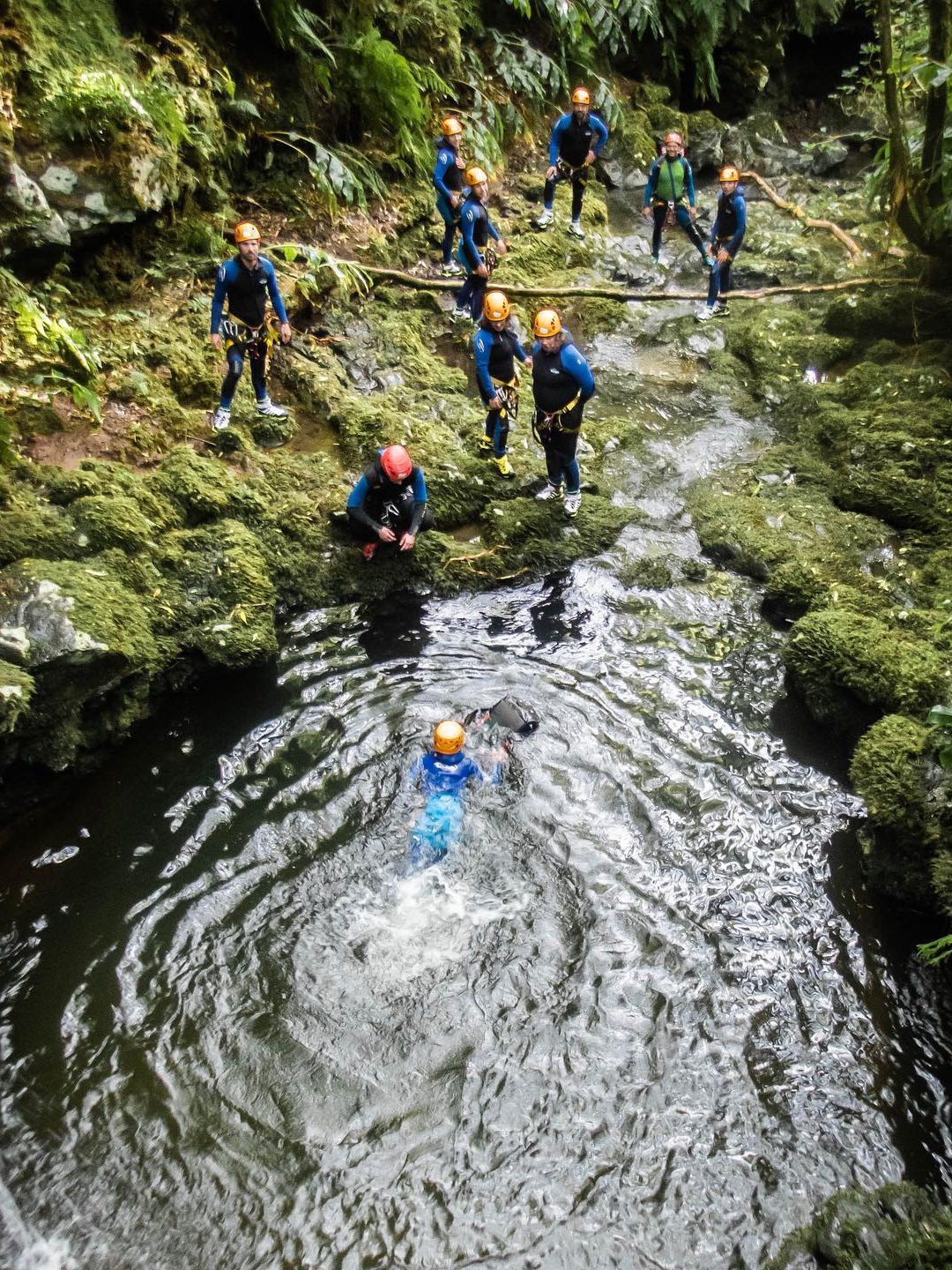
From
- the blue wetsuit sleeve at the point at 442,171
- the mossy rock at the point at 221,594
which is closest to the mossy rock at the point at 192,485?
the mossy rock at the point at 221,594

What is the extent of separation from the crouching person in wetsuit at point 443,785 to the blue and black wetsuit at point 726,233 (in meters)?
9.91

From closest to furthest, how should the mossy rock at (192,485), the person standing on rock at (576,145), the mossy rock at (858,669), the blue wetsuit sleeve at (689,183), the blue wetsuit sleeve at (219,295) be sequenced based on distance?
the mossy rock at (858,669) → the mossy rock at (192,485) → the blue wetsuit sleeve at (219,295) → the person standing on rock at (576,145) → the blue wetsuit sleeve at (689,183)

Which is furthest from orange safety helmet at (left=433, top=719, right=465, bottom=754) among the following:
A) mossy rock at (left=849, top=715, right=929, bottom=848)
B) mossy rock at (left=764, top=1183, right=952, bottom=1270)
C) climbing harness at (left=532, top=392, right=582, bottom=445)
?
climbing harness at (left=532, top=392, right=582, bottom=445)

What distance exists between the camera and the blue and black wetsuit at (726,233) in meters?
12.6

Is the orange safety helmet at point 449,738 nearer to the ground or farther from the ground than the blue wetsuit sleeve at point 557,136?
nearer to the ground

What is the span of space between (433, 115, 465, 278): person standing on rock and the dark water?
7.30m

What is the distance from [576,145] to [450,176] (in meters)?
2.83

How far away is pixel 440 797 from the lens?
6.32 meters

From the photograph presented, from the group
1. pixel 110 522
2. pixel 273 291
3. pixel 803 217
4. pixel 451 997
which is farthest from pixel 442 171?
pixel 451 997

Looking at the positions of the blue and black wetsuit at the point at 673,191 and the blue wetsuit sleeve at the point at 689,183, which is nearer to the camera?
the blue wetsuit sleeve at the point at 689,183

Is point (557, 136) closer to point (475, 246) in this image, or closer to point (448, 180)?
point (448, 180)

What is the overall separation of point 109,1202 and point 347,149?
12.4 metres

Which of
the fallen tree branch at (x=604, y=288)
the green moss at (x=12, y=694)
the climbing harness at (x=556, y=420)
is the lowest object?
the green moss at (x=12, y=694)

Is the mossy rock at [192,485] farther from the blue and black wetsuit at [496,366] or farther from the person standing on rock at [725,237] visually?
the person standing on rock at [725,237]
